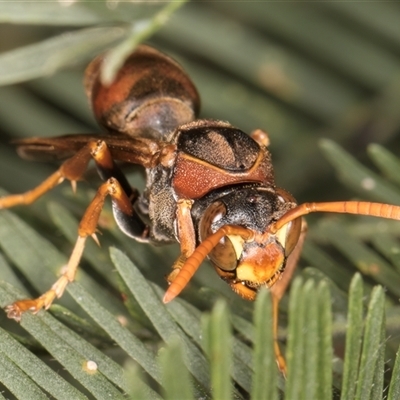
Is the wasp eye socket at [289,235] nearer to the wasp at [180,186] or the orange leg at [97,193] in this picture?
the wasp at [180,186]

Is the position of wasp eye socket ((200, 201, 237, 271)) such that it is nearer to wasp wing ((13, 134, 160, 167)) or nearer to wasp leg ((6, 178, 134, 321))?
wasp leg ((6, 178, 134, 321))

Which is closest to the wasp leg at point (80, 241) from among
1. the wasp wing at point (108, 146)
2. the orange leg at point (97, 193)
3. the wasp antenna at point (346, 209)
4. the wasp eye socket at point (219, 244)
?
the orange leg at point (97, 193)

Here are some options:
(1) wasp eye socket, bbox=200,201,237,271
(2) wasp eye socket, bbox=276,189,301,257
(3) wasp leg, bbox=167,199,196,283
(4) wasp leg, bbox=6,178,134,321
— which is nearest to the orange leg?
(4) wasp leg, bbox=6,178,134,321

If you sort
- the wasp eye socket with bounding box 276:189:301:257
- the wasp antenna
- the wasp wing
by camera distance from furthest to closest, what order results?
the wasp wing
the wasp eye socket with bounding box 276:189:301:257
the wasp antenna

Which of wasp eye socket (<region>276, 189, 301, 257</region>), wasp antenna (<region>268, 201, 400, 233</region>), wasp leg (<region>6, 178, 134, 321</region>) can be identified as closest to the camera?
wasp leg (<region>6, 178, 134, 321</region>)

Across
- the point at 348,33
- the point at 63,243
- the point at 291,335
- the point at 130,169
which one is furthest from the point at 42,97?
the point at 291,335

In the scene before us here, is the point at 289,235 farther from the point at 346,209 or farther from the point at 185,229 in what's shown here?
the point at 185,229

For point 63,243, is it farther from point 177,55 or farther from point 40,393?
point 177,55
